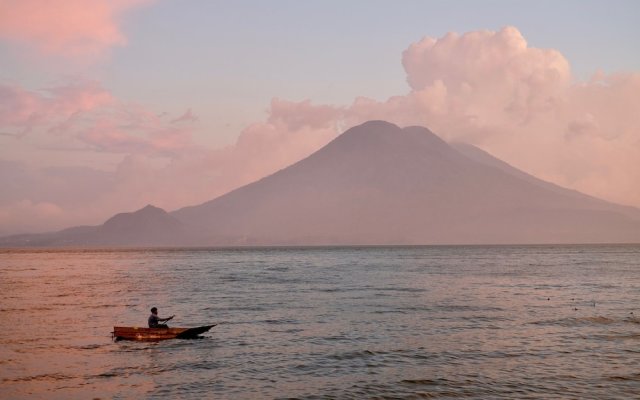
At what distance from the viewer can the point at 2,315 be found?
4825 cm

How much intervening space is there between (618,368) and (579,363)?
1724 mm

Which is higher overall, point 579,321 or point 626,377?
point 579,321

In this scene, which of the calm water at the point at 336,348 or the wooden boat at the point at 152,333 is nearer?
the calm water at the point at 336,348

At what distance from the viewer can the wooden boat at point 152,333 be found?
3516cm

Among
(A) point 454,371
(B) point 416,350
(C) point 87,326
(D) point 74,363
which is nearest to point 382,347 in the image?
(B) point 416,350

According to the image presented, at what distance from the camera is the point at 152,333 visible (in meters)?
35.3

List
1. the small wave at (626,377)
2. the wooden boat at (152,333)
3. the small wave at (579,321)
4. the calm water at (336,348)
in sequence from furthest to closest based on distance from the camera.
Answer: the small wave at (579,321) < the wooden boat at (152,333) < the small wave at (626,377) < the calm water at (336,348)

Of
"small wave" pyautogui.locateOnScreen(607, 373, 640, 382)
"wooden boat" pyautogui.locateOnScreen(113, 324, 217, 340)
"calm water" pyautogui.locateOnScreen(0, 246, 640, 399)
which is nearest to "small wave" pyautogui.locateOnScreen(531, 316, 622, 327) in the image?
"calm water" pyautogui.locateOnScreen(0, 246, 640, 399)

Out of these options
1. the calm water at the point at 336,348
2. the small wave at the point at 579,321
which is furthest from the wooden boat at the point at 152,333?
the small wave at the point at 579,321

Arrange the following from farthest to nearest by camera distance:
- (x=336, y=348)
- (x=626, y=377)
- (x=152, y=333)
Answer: (x=152, y=333)
(x=336, y=348)
(x=626, y=377)

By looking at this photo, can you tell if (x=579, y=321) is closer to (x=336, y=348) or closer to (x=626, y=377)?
(x=626, y=377)

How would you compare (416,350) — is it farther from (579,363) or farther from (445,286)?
(445,286)

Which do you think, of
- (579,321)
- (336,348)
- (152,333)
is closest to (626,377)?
(336,348)

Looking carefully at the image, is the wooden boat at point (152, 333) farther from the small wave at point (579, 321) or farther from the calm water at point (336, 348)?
the small wave at point (579, 321)
